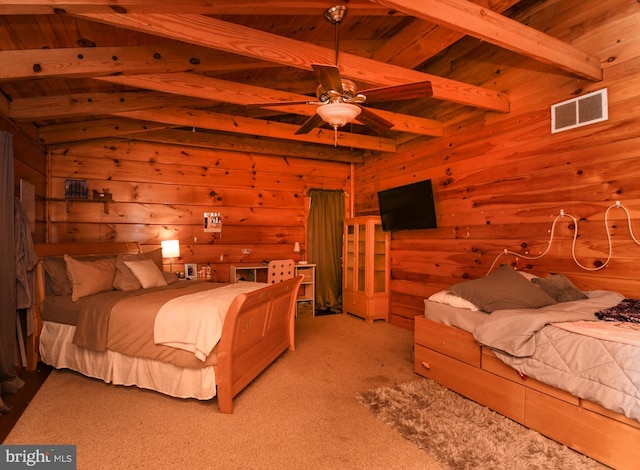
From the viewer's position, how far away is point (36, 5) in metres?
1.63

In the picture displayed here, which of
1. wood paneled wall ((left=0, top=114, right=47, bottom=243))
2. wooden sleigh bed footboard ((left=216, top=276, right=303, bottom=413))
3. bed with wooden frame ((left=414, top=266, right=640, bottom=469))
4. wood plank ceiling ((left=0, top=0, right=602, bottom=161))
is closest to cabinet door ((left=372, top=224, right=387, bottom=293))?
wood plank ceiling ((left=0, top=0, right=602, bottom=161))

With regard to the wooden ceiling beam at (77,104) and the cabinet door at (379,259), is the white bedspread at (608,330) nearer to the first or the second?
the cabinet door at (379,259)

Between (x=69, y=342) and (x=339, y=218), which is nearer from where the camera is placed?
(x=69, y=342)

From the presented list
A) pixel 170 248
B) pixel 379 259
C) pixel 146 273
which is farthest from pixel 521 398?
pixel 170 248

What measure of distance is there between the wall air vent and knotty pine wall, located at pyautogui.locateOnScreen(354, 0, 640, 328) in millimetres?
55

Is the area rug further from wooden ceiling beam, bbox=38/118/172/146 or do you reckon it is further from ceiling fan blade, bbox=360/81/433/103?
wooden ceiling beam, bbox=38/118/172/146

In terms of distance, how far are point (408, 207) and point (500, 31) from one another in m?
2.53

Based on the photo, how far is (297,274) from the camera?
5336 millimetres

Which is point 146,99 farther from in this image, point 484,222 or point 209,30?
point 484,222

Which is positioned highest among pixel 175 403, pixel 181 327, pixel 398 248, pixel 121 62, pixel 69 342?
pixel 121 62

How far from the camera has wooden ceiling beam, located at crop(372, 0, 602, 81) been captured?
6.10 ft

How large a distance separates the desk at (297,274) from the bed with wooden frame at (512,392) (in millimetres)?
2472

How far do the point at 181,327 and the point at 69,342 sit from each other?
137cm

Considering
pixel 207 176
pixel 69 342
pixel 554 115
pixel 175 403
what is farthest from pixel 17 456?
pixel 554 115
